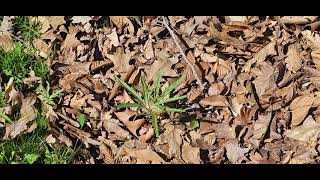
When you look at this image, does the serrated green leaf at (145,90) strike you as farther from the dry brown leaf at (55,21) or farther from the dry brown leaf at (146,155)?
the dry brown leaf at (55,21)

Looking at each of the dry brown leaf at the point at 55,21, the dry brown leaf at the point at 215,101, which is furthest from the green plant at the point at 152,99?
the dry brown leaf at the point at 55,21

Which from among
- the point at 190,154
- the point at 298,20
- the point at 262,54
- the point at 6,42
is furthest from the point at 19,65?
the point at 298,20

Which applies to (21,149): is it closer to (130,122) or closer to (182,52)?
(130,122)

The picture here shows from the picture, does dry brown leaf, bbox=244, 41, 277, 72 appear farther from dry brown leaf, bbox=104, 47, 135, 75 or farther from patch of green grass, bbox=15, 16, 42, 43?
patch of green grass, bbox=15, 16, 42, 43

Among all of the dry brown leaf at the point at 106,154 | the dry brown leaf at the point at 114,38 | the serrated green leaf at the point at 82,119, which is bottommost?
the dry brown leaf at the point at 106,154

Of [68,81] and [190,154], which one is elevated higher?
[68,81]

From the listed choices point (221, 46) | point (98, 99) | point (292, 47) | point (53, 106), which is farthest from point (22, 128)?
point (292, 47)
